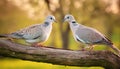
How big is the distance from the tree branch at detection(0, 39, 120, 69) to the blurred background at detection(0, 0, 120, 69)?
20.0ft

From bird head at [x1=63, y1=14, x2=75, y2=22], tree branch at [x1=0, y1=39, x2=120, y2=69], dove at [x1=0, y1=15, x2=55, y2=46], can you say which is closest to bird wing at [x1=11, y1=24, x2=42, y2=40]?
dove at [x1=0, y1=15, x2=55, y2=46]

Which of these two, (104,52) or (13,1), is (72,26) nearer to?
(104,52)

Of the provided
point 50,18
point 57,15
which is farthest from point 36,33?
point 57,15

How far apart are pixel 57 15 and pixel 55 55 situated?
23.8 feet

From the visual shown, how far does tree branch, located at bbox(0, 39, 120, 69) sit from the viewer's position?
4625 mm

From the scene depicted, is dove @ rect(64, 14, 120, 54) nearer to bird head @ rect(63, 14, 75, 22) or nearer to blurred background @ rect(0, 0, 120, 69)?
bird head @ rect(63, 14, 75, 22)

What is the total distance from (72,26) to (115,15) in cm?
790

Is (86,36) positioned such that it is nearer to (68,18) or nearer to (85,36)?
(85,36)

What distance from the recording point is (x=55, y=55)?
4.69 m

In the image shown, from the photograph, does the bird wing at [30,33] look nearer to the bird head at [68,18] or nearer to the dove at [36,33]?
the dove at [36,33]

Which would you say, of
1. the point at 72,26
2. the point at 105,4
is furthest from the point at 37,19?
the point at 72,26

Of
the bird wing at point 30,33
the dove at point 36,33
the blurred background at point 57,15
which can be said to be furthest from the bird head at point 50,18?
the blurred background at point 57,15

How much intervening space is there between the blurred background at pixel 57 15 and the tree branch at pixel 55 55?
6.11m

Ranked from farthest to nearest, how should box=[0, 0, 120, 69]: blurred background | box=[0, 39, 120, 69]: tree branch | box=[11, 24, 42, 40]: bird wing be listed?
box=[0, 0, 120, 69]: blurred background, box=[11, 24, 42, 40]: bird wing, box=[0, 39, 120, 69]: tree branch
